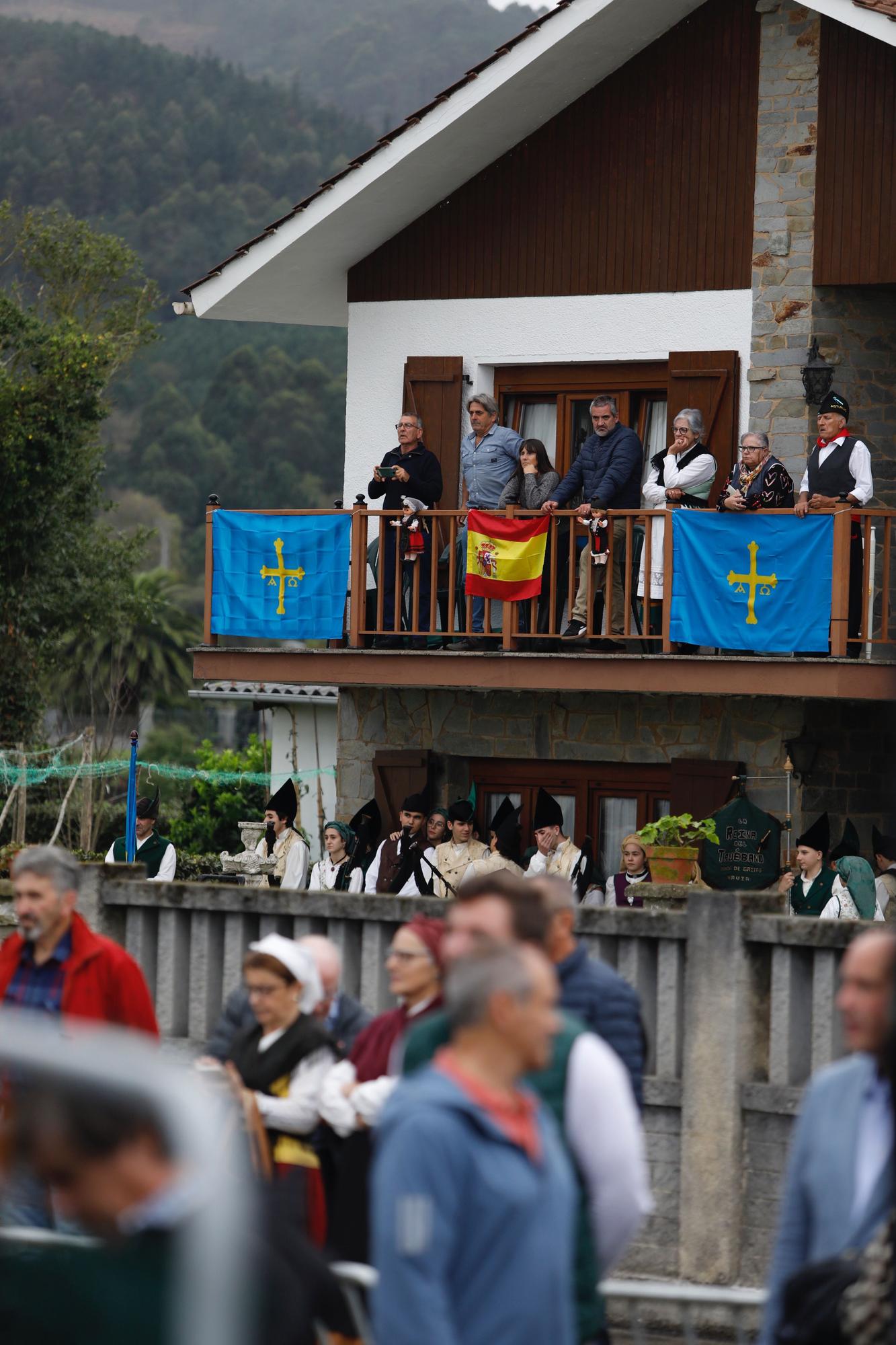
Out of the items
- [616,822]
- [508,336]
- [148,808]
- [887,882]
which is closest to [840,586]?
[887,882]

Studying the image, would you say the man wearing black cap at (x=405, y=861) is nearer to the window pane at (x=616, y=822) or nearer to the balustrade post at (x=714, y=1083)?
the window pane at (x=616, y=822)

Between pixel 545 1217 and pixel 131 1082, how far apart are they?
1.18 meters

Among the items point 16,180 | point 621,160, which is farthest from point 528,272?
point 16,180

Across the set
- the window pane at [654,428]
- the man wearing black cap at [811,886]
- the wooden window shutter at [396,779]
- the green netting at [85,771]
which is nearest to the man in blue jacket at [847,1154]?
the man wearing black cap at [811,886]

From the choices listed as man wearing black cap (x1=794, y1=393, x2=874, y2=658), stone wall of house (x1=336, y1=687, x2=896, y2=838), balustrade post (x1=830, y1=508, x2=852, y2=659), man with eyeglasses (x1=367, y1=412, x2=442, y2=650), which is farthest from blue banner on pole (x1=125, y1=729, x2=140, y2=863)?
man wearing black cap (x1=794, y1=393, x2=874, y2=658)

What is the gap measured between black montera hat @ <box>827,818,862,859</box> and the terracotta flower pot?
4.50 ft

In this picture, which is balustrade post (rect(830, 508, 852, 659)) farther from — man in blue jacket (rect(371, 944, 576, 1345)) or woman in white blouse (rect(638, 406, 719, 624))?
man in blue jacket (rect(371, 944, 576, 1345))

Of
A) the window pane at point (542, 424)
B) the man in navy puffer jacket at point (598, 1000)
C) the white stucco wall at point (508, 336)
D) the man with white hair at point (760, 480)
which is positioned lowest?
the man in navy puffer jacket at point (598, 1000)

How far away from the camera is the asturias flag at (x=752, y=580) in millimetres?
12891

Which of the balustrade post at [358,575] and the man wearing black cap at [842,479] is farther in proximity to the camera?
the balustrade post at [358,575]

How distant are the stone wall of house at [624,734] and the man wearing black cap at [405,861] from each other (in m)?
1.00

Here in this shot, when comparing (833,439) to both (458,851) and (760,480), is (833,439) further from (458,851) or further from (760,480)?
(458,851)

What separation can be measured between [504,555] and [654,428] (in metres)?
2.12

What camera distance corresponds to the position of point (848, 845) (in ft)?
45.3
